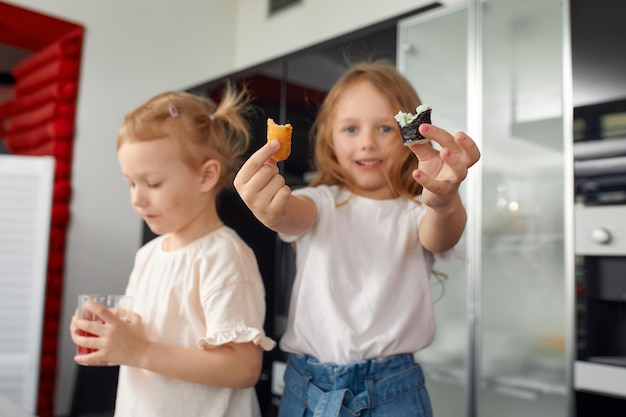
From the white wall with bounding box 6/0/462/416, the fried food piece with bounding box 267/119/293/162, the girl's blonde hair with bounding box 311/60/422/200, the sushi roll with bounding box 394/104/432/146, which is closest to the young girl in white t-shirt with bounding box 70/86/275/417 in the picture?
the girl's blonde hair with bounding box 311/60/422/200

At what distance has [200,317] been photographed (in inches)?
41.6

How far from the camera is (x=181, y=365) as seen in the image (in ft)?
3.22

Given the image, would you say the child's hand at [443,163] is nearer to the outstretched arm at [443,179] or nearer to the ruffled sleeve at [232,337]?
the outstretched arm at [443,179]

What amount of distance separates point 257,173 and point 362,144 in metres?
0.27

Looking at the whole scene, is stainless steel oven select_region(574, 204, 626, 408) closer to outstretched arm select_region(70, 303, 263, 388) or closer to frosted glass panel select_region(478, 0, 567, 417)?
frosted glass panel select_region(478, 0, 567, 417)

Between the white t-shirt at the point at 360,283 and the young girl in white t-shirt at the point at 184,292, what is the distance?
0.29 ft

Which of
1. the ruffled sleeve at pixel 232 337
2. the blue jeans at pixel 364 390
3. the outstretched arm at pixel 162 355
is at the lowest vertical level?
the blue jeans at pixel 364 390

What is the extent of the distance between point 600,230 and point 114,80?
2536 mm

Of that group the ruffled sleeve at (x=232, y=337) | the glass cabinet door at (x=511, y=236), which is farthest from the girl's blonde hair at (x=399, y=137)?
the glass cabinet door at (x=511, y=236)

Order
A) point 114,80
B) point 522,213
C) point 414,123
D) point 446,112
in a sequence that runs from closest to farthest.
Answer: point 414,123, point 522,213, point 446,112, point 114,80

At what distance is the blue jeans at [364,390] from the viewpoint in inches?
38.6

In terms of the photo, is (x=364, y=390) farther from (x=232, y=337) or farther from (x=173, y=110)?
(x=173, y=110)

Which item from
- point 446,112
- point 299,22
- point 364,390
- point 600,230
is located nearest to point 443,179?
point 364,390

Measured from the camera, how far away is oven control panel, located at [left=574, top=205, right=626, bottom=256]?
161 centimetres
